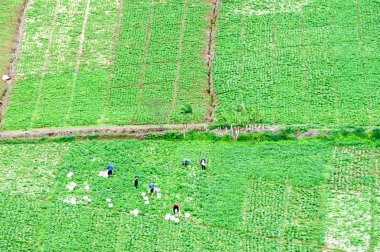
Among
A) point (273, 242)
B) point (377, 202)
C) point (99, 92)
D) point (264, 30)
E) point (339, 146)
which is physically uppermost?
point (264, 30)

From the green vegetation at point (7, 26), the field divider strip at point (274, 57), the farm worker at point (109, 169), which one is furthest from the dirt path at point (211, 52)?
the green vegetation at point (7, 26)

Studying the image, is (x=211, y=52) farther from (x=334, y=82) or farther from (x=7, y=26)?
(x=7, y=26)

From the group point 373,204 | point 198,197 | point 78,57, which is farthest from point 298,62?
point 78,57

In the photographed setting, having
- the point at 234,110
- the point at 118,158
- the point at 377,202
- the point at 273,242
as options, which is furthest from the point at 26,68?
the point at 377,202

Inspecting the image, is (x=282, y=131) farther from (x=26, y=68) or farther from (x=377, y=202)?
(x=26, y=68)

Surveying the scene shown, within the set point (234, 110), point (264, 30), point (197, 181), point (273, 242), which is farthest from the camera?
point (264, 30)
